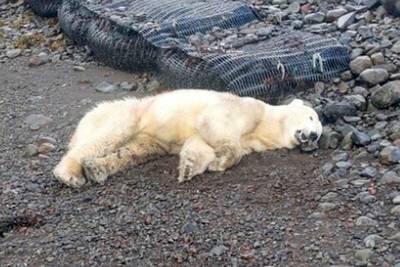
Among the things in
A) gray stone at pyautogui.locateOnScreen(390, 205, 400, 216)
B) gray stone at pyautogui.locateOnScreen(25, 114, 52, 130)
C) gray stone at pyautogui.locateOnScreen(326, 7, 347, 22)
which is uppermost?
gray stone at pyautogui.locateOnScreen(390, 205, 400, 216)

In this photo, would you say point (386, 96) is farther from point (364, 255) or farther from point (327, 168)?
point (364, 255)

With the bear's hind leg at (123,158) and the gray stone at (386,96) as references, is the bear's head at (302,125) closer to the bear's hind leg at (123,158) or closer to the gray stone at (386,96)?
the gray stone at (386,96)

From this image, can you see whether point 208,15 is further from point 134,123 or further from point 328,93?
point 134,123

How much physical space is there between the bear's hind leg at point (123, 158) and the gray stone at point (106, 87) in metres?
2.48

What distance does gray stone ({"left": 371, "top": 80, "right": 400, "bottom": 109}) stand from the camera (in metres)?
7.61

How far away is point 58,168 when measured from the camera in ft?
22.9

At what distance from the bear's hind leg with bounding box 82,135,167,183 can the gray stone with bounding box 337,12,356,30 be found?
9.71 ft

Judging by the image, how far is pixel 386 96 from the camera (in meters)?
7.62

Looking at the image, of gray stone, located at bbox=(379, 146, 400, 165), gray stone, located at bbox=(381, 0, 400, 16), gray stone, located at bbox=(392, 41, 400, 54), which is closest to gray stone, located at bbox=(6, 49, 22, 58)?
gray stone, located at bbox=(381, 0, 400, 16)

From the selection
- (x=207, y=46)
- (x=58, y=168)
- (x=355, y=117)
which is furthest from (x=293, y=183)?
(x=207, y=46)

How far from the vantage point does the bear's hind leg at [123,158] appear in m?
6.96

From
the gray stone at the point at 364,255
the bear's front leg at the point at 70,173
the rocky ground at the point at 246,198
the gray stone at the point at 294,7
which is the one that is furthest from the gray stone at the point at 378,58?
the gray stone at the point at 364,255

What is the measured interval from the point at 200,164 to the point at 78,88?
3.59m

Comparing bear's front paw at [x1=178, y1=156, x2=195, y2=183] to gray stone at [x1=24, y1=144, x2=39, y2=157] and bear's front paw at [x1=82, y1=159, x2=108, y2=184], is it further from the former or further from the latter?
gray stone at [x1=24, y1=144, x2=39, y2=157]
